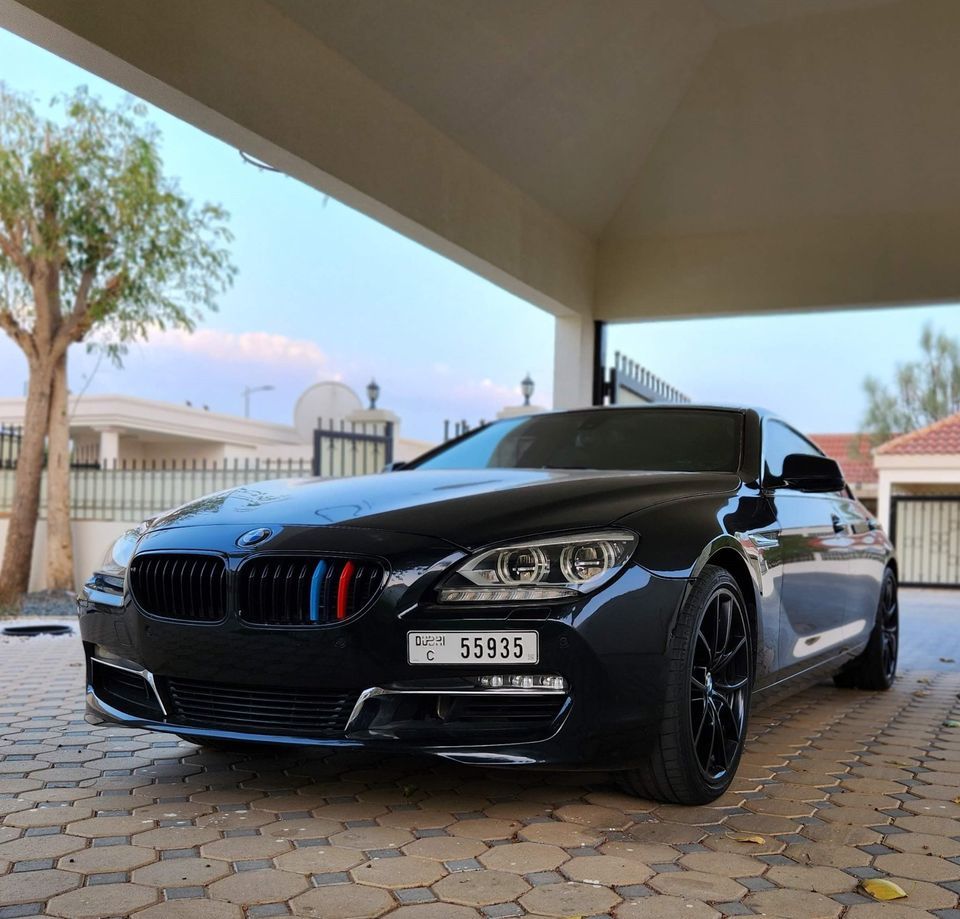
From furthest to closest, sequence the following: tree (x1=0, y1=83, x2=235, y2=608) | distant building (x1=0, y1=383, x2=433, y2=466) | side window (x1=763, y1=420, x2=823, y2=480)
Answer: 1. distant building (x1=0, y1=383, x2=433, y2=466)
2. tree (x1=0, y1=83, x2=235, y2=608)
3. side window (x1=763, y1=420, x2=823, y2=480)

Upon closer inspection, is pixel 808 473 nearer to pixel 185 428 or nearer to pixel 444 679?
pixel 444 679

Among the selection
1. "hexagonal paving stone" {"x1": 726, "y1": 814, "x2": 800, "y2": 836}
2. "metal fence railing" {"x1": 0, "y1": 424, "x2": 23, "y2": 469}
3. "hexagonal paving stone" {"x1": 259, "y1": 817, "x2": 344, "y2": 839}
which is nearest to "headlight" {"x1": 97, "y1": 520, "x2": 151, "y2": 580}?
"hexagonal paving stone" {"x1": 259, "y1": 817, "x2": 344, "y2": 839}

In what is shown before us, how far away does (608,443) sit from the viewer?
15.0 feet

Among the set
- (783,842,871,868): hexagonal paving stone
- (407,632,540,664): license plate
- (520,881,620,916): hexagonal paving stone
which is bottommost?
(783,842,871,868): hexagonal paving stone

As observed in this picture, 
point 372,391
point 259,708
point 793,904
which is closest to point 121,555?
point 259,708

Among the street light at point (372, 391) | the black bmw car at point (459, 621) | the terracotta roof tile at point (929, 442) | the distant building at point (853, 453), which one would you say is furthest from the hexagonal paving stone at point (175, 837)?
the distant building at point (853, 453)

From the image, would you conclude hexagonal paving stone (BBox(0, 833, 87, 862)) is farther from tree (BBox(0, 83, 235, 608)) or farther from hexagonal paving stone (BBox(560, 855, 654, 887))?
tree (BBox(0, 83, 235, 608))

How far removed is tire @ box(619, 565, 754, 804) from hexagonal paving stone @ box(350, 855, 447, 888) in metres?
0.77

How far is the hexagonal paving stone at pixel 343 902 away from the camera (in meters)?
2.41

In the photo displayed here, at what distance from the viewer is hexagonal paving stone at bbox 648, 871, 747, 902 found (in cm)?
257

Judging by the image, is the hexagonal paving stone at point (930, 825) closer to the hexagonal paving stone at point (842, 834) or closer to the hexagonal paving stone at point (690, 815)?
the hexagonal paving stone at point (842, 834)

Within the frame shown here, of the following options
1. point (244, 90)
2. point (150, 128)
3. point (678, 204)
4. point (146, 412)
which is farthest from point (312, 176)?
point (146, 412)

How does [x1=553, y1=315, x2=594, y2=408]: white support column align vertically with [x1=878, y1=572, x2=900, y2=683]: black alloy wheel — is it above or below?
above

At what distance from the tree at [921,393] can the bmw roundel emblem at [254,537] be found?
109ft
